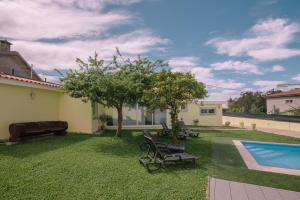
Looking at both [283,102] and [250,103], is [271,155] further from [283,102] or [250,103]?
[250,103]

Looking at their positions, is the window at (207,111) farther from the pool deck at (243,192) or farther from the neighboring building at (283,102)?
the pool deck at (243,192)

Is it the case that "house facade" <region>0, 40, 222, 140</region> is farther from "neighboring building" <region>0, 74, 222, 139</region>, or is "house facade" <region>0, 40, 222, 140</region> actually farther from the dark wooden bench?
the dark wooden bench

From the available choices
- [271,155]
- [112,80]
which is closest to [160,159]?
[112,80]

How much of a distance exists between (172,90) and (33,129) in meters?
8.09

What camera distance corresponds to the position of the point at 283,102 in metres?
37.8

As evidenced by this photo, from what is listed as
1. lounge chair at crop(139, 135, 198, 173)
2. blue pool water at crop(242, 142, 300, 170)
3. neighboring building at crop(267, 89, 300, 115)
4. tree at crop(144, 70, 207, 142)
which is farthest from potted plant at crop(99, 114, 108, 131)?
neighboring building at crop(267, 89, 300, 115)

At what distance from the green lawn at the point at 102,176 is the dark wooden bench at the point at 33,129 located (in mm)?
1071

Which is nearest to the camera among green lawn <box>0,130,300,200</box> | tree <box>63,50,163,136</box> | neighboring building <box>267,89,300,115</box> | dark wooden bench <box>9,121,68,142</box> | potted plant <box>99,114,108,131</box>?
green lawn <box>0,130,300,200</box>

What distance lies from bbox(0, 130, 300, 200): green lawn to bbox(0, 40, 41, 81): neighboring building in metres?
21.0

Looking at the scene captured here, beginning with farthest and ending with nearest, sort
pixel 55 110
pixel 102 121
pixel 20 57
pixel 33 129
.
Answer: pixel 20 57 → pixel 102 121 → pixel 55 110 → pixel 33 129

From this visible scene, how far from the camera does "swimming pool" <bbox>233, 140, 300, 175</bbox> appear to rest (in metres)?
9.21

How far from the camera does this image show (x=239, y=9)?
13578mm

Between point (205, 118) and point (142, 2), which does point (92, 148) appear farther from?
point (205, 118)

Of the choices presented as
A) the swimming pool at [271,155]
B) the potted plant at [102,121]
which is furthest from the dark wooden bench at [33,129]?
the swimming pool at [271,155]
